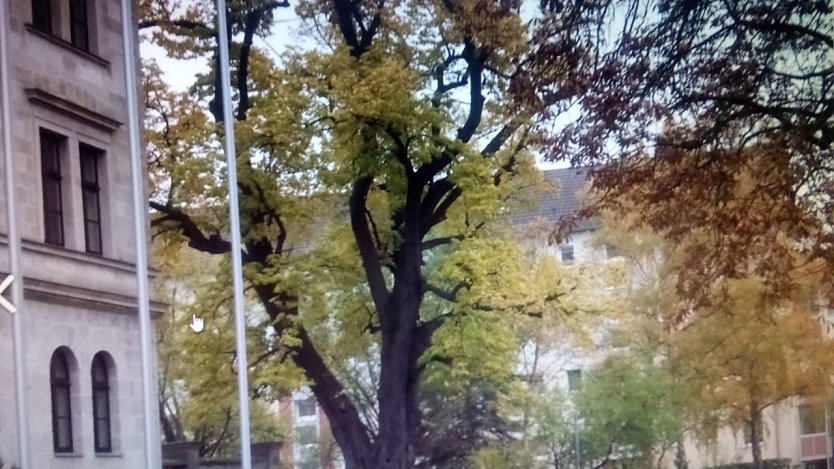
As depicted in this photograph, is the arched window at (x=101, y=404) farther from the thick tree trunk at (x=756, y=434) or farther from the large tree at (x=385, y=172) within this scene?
the thick tree trunk at (x=756, y=434)

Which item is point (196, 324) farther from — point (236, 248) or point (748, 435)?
point (748, 435)

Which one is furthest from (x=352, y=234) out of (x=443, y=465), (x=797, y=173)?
(x=797, y=173)

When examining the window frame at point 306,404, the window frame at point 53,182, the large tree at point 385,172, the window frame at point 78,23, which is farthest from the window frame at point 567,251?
the window frame at point 78,23

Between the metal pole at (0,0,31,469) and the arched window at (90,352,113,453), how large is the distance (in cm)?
27

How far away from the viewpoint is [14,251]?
4828mm

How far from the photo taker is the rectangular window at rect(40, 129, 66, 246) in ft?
16.1

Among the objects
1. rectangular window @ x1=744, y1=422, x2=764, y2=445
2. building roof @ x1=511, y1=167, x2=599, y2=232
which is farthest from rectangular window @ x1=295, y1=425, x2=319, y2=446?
rectangular window @ x1=744, y1=422, x2=764, y2=445

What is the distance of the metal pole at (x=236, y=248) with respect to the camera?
455 cm

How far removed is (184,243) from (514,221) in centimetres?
142

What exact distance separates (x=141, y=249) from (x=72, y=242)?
0.28 m

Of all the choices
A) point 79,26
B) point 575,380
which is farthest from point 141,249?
point 575,380

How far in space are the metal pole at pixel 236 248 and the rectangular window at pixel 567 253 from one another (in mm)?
1278

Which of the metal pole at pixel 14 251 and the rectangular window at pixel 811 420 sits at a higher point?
the metal pole at pixel 14 251

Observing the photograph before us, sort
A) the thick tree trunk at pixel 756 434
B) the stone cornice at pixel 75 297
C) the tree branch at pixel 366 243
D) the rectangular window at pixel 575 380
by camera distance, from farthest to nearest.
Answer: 1. the stone cornice at pixel 75 297
2. the tree branch at pixel 366 243
3. the rectangular window at pixel 575 380
4. the thick tree trunk at pixel 756 434
